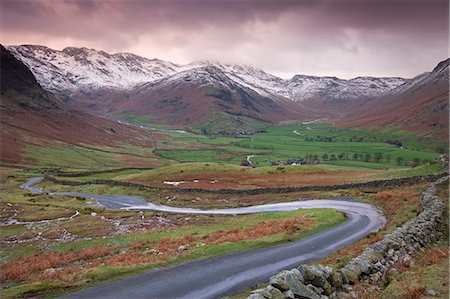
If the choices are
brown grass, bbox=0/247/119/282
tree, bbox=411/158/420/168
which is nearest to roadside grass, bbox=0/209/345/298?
brown grass, bbox=0/247/119/282

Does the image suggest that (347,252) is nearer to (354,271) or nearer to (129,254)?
(354,271)

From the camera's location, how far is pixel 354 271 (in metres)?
20.1

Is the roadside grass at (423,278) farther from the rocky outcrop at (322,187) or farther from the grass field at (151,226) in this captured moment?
the rocky outcrop at (322,187)

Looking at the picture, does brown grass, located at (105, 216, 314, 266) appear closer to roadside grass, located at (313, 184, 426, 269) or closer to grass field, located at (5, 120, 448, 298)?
grass field, located at (5, 120, 448, 298)

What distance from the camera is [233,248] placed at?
30.9 m

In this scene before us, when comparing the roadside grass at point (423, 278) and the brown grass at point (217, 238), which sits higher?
the roadside grass at point (423, 278)

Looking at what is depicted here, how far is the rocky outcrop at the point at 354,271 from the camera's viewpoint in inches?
655

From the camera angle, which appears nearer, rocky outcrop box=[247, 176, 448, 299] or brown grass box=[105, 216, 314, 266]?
rocky outcrop box=[247, 176, 448, 299]

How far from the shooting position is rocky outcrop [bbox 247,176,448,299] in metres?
16.6

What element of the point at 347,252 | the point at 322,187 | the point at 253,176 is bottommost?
the point at 347,252

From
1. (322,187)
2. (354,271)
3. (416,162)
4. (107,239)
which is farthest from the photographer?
(416,162)

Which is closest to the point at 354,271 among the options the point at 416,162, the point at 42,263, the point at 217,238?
the point at 217,238

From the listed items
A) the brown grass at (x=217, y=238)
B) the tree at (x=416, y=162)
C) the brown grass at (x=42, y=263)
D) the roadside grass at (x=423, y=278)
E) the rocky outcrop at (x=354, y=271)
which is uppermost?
the tree at (x=416, y=162)

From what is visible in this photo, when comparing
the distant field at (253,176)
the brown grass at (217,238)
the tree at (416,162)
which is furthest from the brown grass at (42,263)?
the tree at (416,162)
